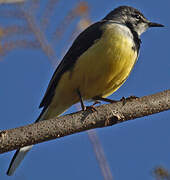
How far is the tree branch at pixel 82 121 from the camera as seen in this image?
332cm

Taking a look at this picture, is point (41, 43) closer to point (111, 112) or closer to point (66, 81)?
point (66, 81)

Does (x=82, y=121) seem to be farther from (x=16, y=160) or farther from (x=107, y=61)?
(x=16, y=160)

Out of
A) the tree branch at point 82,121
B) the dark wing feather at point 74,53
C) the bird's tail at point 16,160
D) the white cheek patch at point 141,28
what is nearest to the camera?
the tree branch at point 82,121

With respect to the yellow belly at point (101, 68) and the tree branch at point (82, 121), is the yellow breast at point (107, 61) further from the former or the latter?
the tree branch at point (82, 121)

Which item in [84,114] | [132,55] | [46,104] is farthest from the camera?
[46,104]

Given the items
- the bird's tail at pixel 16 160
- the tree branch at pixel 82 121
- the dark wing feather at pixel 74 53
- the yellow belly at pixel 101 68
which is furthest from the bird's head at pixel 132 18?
the bird's tail at pixel 16 160

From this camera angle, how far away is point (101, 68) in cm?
507

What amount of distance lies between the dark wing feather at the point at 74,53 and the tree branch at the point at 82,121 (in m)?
1.61

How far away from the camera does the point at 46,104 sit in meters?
5.79

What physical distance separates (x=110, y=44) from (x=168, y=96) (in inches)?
56.9

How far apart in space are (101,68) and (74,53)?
638 millimetres

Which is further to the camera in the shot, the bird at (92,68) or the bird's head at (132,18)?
the bird's head at (132,18)

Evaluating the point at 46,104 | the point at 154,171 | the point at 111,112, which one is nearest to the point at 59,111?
the point at 46,104

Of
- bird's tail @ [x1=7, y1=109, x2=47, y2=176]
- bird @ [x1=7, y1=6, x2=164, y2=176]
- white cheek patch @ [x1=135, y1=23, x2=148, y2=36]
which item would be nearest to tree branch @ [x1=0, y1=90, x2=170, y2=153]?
→ bird @ [x1=7, y1=6, x2=164, y2=176]
